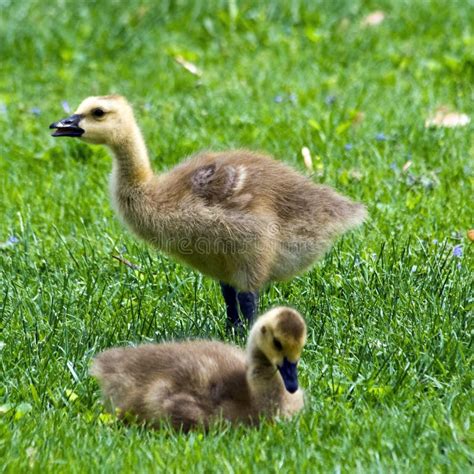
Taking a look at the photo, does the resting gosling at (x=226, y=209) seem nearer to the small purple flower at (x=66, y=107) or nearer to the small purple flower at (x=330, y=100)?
the small purple flower at (x=330, y=100)

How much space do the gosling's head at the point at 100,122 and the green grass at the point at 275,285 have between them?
698 millimetres

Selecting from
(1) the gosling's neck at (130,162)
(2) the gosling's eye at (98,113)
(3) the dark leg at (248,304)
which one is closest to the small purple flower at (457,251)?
(3) the dark leg at (248,304)

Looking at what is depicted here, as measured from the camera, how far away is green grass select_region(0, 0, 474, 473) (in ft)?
12.7

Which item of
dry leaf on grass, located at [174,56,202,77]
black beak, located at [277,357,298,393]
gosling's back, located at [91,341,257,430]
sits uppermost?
black beak, located at [277,357,298,393]

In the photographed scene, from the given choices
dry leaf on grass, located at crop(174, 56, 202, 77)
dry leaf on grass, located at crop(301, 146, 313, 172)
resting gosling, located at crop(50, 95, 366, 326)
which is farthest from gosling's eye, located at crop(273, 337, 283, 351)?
dry leaf on grass, located at crop(174, 56, 202, 77)

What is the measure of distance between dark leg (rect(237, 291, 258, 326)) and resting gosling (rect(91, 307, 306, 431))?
551 mm

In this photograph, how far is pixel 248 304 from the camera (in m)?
4.85

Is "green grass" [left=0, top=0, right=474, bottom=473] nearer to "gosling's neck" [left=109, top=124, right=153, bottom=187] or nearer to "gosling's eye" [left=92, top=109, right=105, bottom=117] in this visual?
"gosling's neck" [left=109, top=124, right=153, bottom=187]

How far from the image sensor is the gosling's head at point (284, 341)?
12.8ft

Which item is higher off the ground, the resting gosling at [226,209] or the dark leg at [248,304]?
the resting gosling at [226,209]

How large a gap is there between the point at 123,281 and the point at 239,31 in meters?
4.11

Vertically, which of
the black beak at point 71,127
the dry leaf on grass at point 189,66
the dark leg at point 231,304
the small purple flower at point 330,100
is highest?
the black beak at point 71,127

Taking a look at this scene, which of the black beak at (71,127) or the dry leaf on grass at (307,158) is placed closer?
the black beak at (71,127)

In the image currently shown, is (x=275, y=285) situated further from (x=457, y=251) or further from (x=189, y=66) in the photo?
(x=189, y=66)
